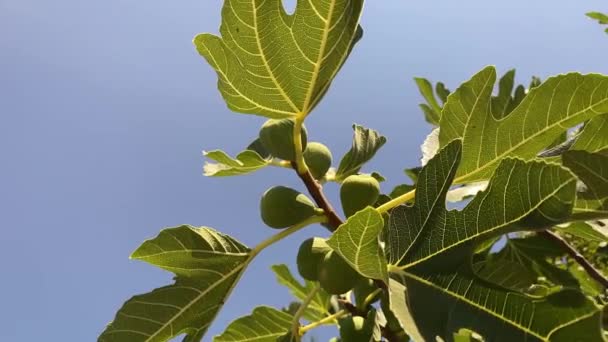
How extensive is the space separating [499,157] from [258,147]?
0.83 metres

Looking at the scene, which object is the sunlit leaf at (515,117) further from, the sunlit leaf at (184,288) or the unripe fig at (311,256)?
the sunlit leaf at (184,288)

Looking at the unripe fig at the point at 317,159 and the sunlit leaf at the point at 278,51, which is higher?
the sunlit leaf at the point at 278,51

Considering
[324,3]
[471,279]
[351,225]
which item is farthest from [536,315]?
[324,3]

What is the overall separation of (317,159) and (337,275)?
495 millimetres

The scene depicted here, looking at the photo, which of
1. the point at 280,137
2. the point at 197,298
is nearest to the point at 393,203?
the point at 280,137

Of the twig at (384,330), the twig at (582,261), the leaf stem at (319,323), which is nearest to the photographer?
the twig at (384,330)

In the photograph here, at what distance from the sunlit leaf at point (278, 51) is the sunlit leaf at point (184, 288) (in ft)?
1.36

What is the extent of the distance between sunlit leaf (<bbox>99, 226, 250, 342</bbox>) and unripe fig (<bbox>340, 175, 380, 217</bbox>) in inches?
14.6

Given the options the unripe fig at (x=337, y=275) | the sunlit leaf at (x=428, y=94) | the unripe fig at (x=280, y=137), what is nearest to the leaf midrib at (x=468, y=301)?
the unripe fig at (x=337, y=275)

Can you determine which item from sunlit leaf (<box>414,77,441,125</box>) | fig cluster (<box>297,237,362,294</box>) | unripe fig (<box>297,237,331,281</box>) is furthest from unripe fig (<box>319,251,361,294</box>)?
sunlit leaf (<box>414,77,441,125</box>)

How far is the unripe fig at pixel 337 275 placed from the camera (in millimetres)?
1581

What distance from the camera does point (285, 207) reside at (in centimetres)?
181

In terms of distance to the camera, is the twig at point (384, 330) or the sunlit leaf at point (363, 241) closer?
the sunlit leaf at point (363, 241)

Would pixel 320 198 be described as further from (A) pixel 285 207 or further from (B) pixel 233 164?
(B) pixel 233 164
